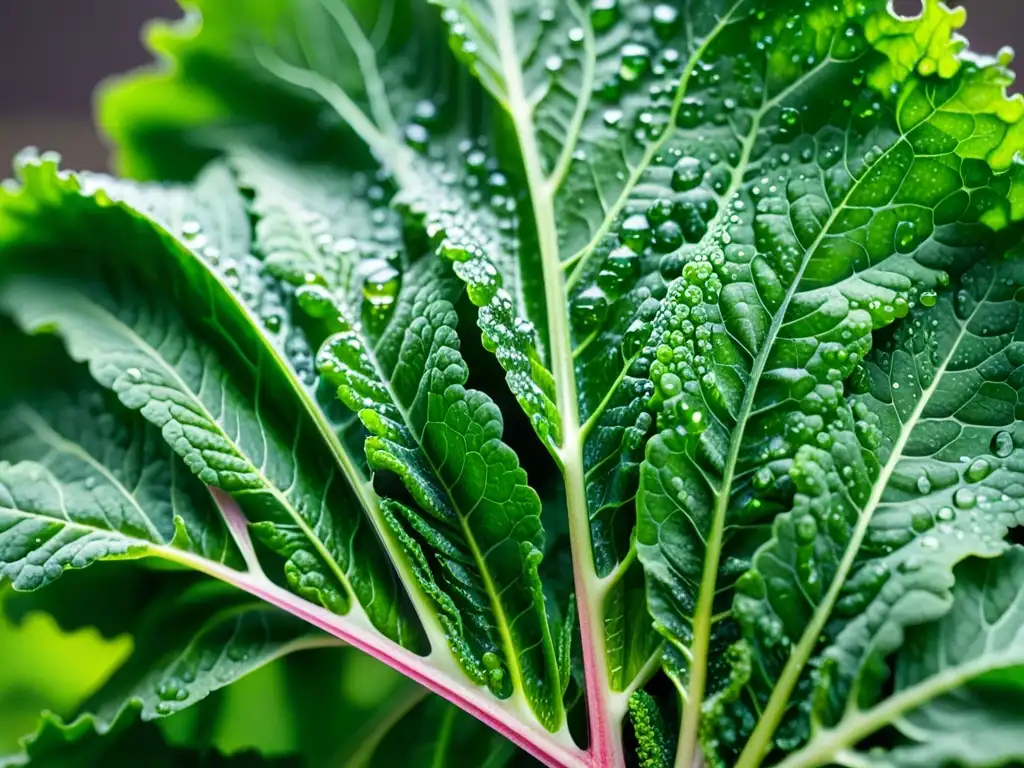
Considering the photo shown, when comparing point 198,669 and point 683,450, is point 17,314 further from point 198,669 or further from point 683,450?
point 683,450

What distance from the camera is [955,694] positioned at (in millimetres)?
755

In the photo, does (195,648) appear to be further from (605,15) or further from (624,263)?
(605,15)

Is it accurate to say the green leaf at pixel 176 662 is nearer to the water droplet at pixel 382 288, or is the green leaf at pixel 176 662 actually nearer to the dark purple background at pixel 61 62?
the water droplet at pixel 382 288

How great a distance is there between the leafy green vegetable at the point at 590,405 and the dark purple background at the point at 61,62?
0.91m

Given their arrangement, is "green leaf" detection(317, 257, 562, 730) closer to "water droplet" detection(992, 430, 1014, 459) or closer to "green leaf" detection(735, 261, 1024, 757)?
"green leaf" detection(735, 261, 1024, 757)

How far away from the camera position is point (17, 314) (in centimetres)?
107

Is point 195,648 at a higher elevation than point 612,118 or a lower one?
lower

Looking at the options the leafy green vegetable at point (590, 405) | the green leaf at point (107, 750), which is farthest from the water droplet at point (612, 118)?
the green leaf at point (107, 750)

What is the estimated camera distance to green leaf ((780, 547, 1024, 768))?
0.73 m

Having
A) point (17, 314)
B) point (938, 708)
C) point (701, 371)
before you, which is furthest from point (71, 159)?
point (938, 708)

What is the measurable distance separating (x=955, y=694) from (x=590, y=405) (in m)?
0.40

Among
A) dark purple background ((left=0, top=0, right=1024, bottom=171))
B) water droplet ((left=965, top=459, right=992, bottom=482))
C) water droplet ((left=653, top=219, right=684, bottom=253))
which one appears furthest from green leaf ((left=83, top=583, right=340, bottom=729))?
dark purple background ((left=0, top=0, right=1024, bottom=171))

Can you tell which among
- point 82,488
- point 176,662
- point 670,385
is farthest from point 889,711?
point 82,488

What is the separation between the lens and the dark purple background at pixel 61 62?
74.6 inches
